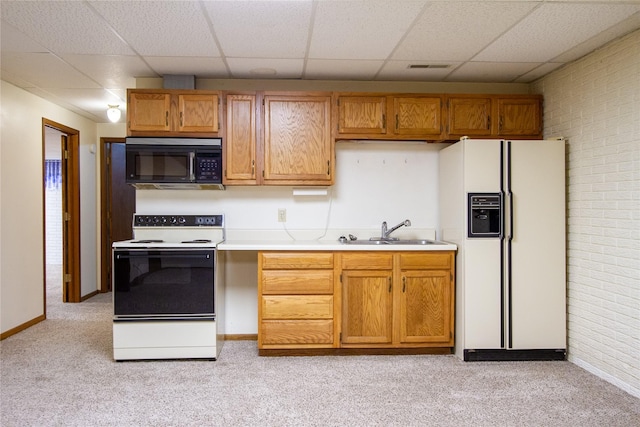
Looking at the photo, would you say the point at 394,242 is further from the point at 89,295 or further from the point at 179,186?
the point at 89,295

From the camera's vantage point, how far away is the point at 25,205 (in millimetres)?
4199

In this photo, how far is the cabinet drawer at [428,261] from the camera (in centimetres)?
338

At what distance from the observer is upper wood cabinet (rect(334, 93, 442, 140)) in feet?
11.6

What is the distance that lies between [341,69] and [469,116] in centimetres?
113

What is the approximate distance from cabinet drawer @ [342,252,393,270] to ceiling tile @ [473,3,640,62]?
1.68 m

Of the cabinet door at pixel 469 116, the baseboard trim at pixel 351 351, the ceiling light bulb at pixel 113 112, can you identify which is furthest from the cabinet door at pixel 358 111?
the ceiling light bulb at pixel 113 112

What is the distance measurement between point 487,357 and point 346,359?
3.54ft

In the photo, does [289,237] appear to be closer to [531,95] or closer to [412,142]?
[412,142]

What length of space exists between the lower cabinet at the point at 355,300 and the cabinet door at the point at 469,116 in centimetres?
104

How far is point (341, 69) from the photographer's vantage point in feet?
11.7

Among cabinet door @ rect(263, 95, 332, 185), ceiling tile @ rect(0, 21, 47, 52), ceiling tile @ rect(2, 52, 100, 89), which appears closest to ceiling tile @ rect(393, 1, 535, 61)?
cabinet door @ rect(263, 95, 332, 185)

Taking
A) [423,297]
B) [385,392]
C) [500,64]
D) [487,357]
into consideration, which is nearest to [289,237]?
[423,297]

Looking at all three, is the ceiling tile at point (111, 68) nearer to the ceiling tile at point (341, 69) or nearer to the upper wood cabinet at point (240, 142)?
the upper wood cabinet at point (240, 142)

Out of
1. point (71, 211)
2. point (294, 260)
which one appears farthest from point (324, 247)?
point (71, 211)
